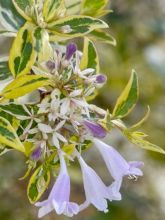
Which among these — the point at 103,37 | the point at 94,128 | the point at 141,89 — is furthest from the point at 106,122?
the point at 141,89

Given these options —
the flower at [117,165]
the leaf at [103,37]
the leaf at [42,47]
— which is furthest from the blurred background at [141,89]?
the leaf at [42,47]

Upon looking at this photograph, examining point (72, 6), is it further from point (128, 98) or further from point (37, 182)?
point (37, 182)

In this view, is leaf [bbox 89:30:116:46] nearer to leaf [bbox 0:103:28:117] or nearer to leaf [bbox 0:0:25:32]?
leaf [bbox 0:0:25:32]

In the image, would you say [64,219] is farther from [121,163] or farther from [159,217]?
[121,163]

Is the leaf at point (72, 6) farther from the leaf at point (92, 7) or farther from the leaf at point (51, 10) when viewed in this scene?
the leaf at point (51, 10)

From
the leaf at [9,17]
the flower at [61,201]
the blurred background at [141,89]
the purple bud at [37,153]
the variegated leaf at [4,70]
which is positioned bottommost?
the blurred background at [141,89]

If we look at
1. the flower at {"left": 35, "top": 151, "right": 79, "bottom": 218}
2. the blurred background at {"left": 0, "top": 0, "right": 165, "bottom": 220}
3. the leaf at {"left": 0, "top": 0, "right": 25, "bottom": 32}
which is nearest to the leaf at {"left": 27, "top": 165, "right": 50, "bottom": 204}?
the flower at {"left": 35, "top": 151, "right": 79, "bottom": 218}

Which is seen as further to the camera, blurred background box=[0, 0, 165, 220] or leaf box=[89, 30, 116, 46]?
blurred background box=[0, 0, 165, 220]
